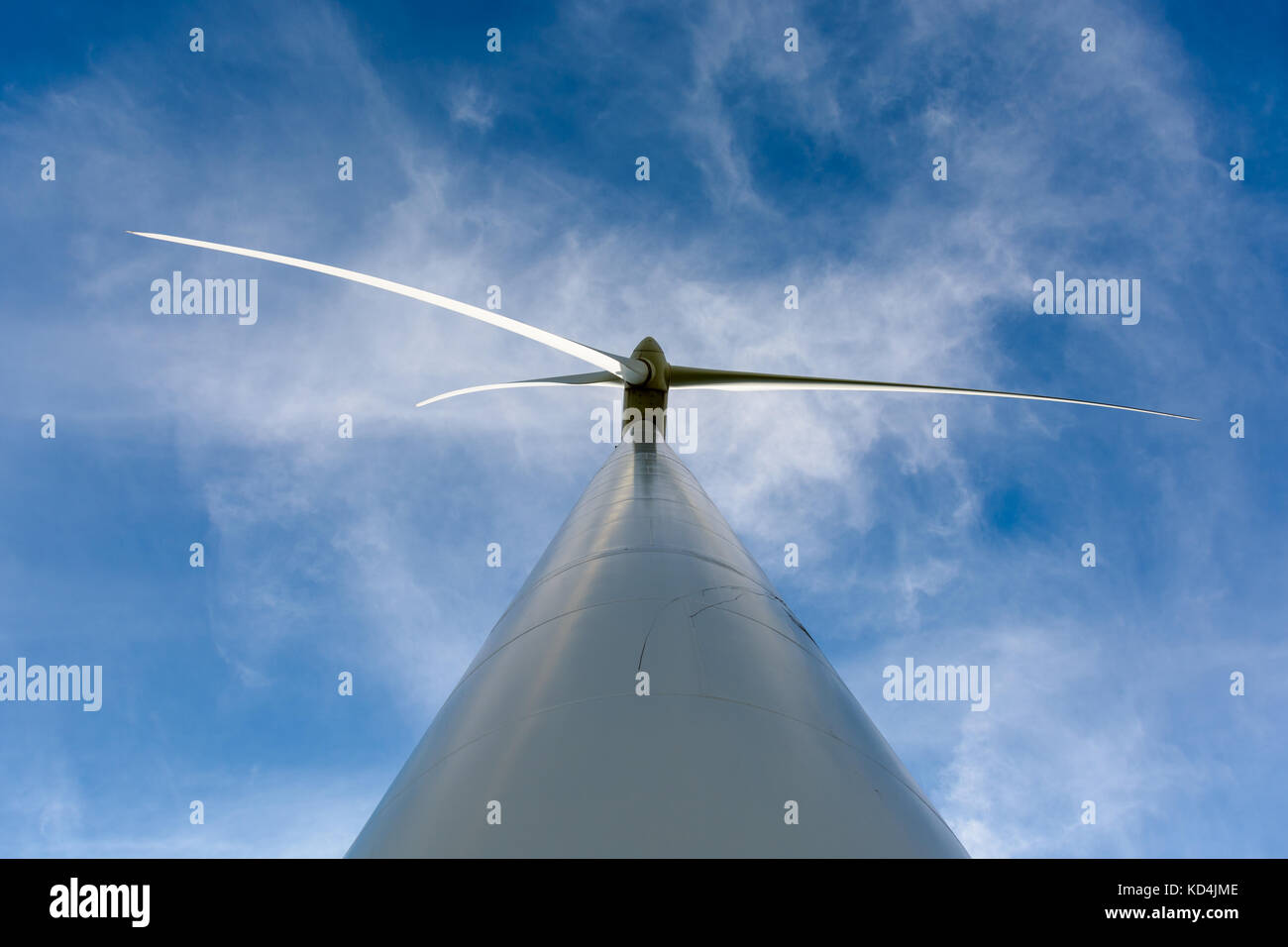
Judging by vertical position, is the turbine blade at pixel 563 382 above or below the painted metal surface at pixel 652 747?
above

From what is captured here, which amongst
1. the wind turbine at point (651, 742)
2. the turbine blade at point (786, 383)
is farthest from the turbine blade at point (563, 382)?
the wind turbine at point (651, 742)

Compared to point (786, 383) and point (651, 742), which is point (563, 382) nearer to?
point (786, 383)

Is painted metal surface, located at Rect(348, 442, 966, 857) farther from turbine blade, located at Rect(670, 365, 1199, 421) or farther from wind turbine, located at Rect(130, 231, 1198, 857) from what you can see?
turbine blade, located at Rect(670, 365, 1199, 421)

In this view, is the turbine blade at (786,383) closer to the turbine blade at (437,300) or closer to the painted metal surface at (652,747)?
the turbine blade at (437,300)

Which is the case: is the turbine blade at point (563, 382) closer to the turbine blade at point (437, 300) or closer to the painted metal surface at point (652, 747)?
the turbine blade at point (437, 300)

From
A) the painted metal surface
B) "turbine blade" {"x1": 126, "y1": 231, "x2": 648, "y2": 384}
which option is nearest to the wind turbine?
the painted metal surface

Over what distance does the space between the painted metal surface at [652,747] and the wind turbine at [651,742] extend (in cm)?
1

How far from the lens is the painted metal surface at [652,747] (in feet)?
11.0

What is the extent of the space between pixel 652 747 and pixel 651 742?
2.1 inches

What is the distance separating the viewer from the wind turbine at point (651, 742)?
3.37 metres

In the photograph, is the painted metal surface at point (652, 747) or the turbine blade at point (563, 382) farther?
the turbine blade at point (563, 382)
